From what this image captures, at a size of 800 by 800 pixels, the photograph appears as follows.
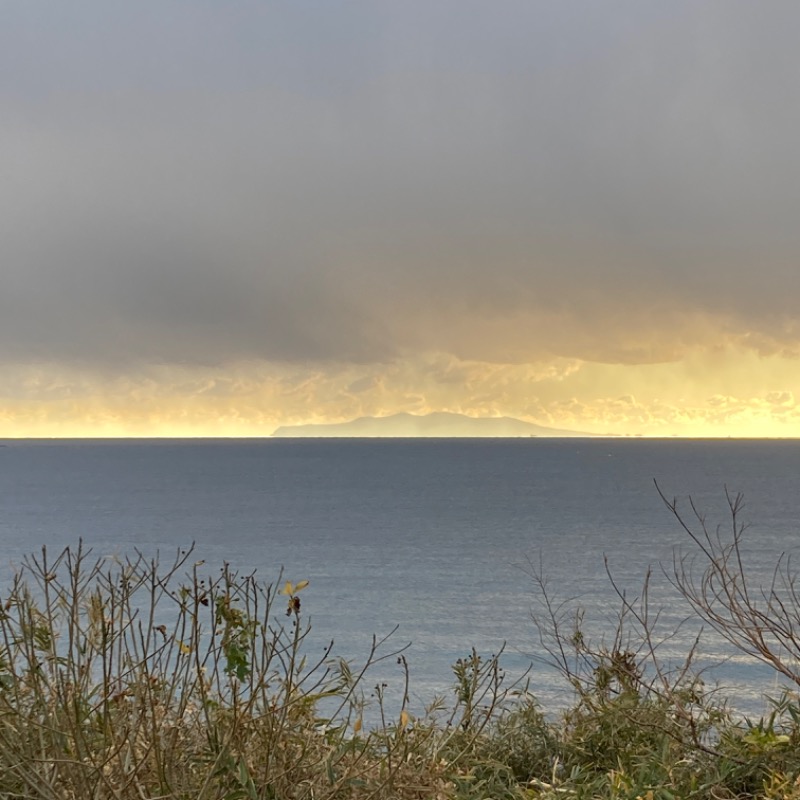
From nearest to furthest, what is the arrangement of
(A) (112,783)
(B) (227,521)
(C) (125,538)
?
(A) (112,783)
(C) (125,538)
(B) (227,521)

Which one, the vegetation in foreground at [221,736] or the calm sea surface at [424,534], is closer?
the vegetation in foreground at [221,736]

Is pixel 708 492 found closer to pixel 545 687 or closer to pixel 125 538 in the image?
pixel 125 538

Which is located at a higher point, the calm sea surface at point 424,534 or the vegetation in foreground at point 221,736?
the vegetation in foreground at point 221,736

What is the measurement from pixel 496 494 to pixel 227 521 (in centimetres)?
3735

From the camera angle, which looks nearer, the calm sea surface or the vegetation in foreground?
the vegetation in foreground

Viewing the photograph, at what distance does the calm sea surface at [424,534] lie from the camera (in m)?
34.2

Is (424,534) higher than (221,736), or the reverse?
(221,736)

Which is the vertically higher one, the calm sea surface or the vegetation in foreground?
the vegetation in foreground

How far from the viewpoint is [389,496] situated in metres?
99.8

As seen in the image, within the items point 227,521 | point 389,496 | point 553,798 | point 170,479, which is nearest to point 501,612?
point 553,798

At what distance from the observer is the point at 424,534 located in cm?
6681

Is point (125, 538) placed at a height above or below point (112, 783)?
below

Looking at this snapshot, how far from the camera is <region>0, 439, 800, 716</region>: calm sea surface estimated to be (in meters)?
34.2

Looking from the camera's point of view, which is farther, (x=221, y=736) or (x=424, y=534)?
(x=424, y=534)
